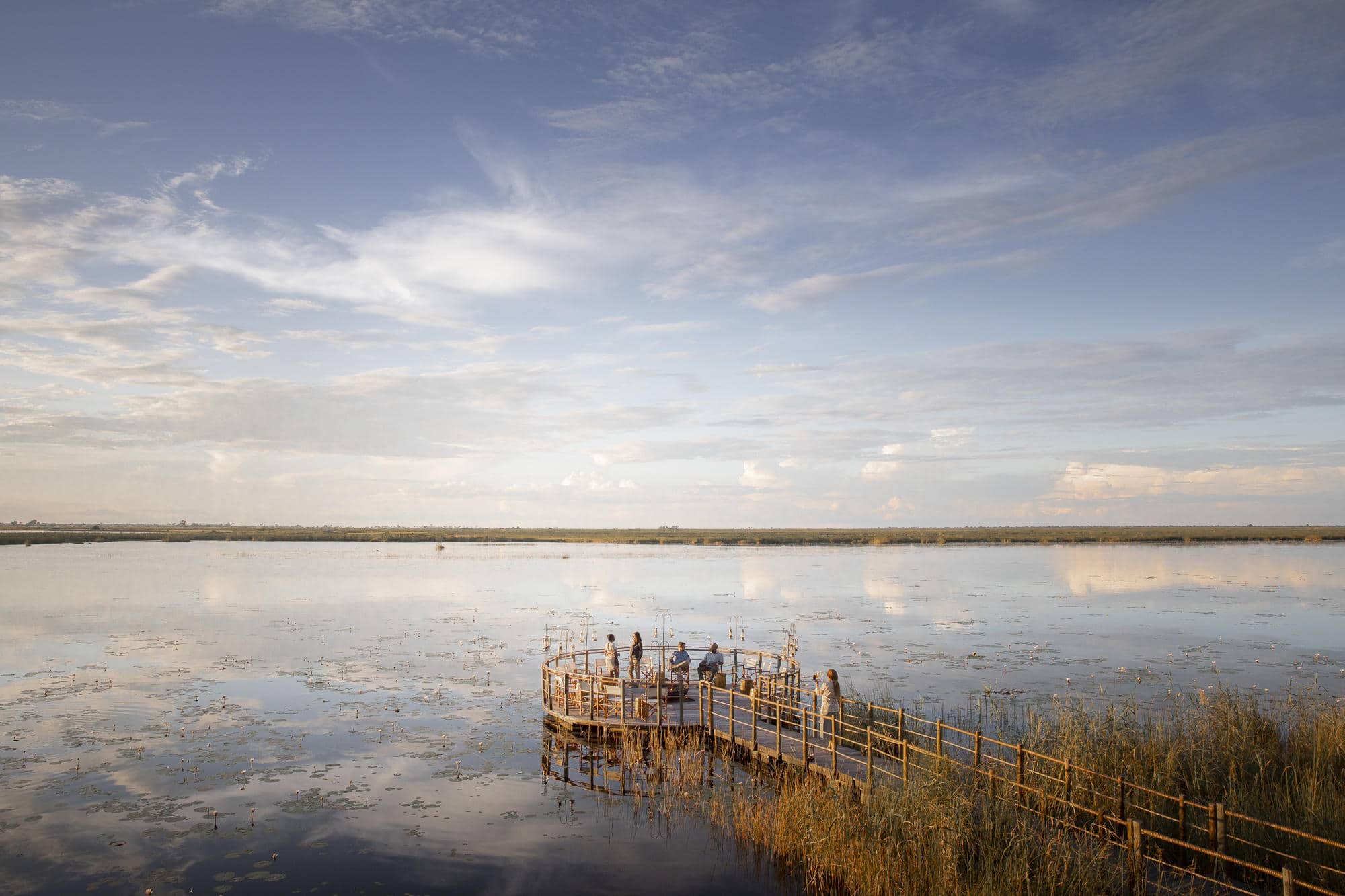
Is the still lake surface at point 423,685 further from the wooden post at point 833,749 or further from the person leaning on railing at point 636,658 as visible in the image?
the person leaning on railing at point 636,658

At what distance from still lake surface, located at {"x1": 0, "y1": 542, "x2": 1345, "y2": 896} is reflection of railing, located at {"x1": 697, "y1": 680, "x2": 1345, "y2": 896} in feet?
11.0

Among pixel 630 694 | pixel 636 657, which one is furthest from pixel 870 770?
pixel 636 657

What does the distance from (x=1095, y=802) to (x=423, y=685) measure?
73.1ft

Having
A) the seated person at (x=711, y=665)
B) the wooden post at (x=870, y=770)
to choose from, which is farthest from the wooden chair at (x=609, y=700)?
the wooden post at (x=870, y=770)

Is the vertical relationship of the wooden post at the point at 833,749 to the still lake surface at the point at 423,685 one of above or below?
above

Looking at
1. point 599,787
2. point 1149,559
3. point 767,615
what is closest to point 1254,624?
point 767,615

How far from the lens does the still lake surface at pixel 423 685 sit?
15.1m

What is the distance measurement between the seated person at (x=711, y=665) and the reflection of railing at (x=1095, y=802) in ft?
13.6

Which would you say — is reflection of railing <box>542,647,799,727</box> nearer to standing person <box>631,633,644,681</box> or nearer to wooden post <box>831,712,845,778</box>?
standing person <box>631,633,644,681</box>

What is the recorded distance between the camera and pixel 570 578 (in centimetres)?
7506

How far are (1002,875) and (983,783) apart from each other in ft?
15.0

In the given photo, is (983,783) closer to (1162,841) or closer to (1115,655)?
(1162,841)

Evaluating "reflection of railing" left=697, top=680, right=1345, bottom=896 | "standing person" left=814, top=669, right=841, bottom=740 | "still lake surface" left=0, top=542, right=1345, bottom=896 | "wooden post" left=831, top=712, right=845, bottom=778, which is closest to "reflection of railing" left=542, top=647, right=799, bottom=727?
"still lake surface" left=0, top=542, right=1345, bottom=896

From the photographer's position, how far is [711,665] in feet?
89.4
